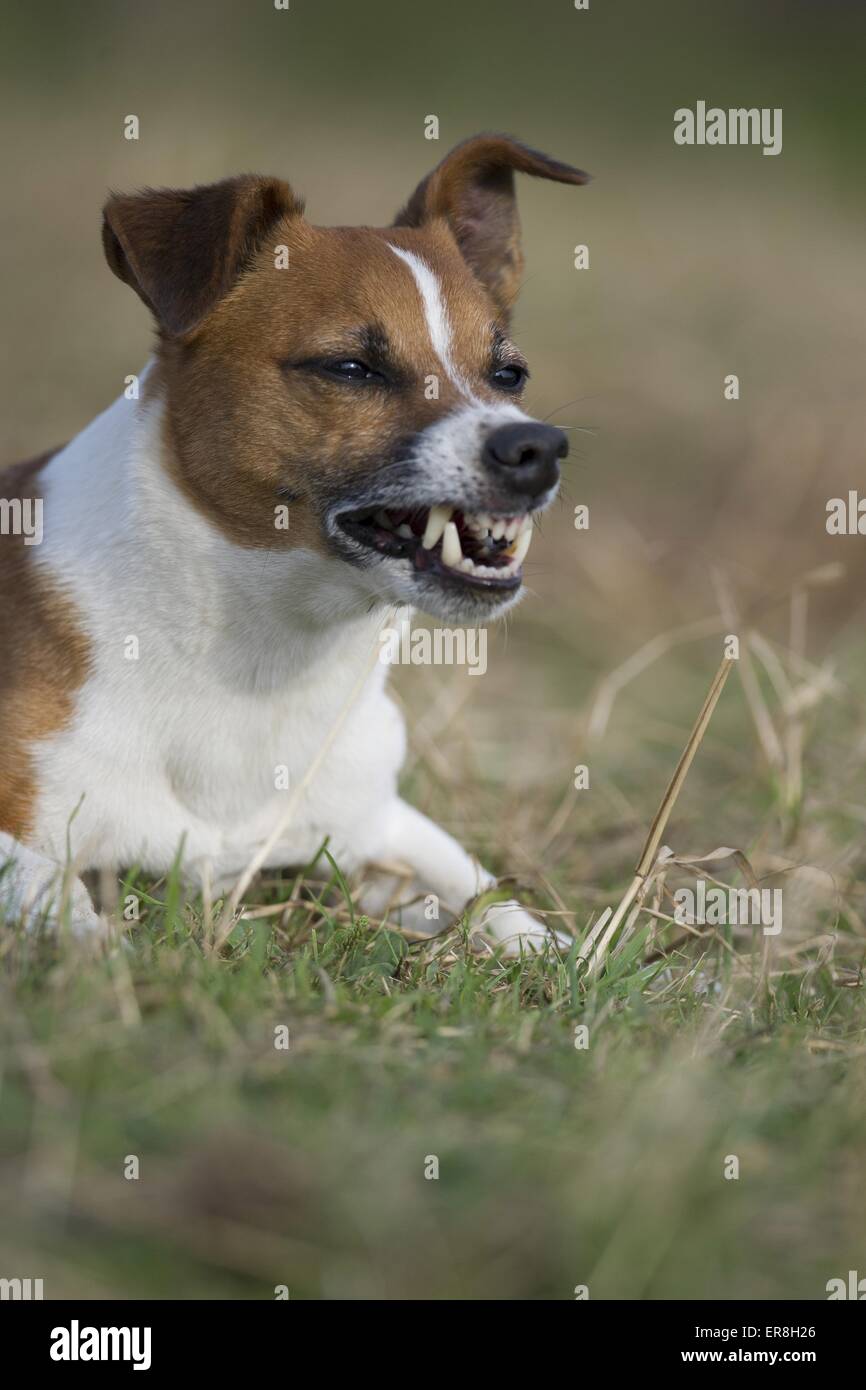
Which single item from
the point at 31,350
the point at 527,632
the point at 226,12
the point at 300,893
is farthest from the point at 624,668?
the point at 226,12

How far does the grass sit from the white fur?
0.44 metres

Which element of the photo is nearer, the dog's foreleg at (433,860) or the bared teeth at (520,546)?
the bared teeth at (520,546)

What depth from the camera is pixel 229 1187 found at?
3033mm

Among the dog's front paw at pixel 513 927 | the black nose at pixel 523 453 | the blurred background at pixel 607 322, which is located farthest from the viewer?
the blurred background at pixel 607 322

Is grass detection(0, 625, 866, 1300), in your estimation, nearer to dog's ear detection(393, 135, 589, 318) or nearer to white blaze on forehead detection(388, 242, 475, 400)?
white blaze on forehead detection(388, 242, 475, 400)

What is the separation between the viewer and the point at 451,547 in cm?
444

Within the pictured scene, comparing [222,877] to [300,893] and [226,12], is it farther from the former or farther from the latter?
[226,12]

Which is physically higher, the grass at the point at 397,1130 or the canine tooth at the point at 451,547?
the canine tooth at the point at 451,547

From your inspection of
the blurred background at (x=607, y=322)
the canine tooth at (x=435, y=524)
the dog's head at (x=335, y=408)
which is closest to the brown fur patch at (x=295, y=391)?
the dog's head at (x=335, y=408)

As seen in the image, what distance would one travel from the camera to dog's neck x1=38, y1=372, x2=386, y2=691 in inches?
182

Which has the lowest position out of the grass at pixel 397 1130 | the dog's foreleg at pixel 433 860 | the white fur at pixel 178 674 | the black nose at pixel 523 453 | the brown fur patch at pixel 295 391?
the grass at pixel 397 1130

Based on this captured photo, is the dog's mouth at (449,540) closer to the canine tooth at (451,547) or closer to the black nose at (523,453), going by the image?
the canine tooth at (451,547)

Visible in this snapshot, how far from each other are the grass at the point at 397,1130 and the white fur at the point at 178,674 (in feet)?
1.43

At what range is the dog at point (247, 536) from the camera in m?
4.46
